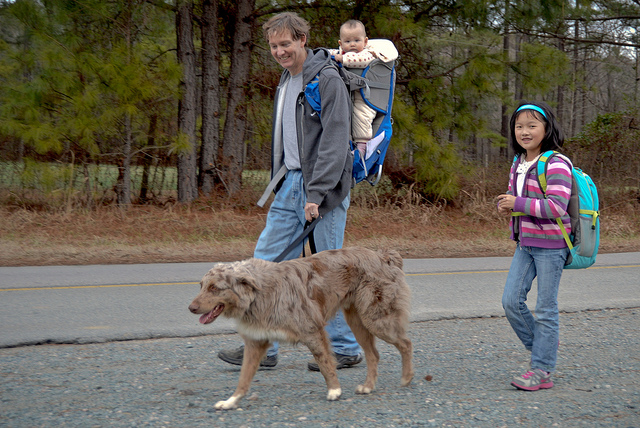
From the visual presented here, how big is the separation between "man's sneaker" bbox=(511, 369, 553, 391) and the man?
4.32ft

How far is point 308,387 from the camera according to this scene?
15.3ft

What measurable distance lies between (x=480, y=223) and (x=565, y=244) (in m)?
11.6

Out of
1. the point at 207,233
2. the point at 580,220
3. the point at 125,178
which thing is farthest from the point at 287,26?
the point at 125,178

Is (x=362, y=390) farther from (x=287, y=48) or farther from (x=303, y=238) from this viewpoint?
(x=287, y=48)

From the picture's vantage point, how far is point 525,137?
4641mm

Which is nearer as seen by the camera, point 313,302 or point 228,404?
point 228,404

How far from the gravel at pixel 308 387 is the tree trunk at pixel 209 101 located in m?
10.6

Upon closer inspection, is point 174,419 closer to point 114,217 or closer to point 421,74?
point 114,217

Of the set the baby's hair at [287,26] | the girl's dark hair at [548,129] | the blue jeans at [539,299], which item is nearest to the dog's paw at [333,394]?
the blue jeans at [539,299]

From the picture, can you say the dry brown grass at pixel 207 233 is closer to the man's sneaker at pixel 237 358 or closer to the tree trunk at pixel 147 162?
the tree trunk at pixel 147 162

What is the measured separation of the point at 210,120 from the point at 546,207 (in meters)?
12.9

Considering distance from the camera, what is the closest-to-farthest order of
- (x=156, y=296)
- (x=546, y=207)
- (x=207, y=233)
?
(x=546, y=207) < (x=156, y=296) < (x=207, y=233)

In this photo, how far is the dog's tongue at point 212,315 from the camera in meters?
3.95

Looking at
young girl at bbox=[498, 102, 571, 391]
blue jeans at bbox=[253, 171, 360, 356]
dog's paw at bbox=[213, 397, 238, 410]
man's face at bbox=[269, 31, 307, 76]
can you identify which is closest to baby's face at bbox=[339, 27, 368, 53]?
man's face at bbox=[269, 31, 307, 76]
